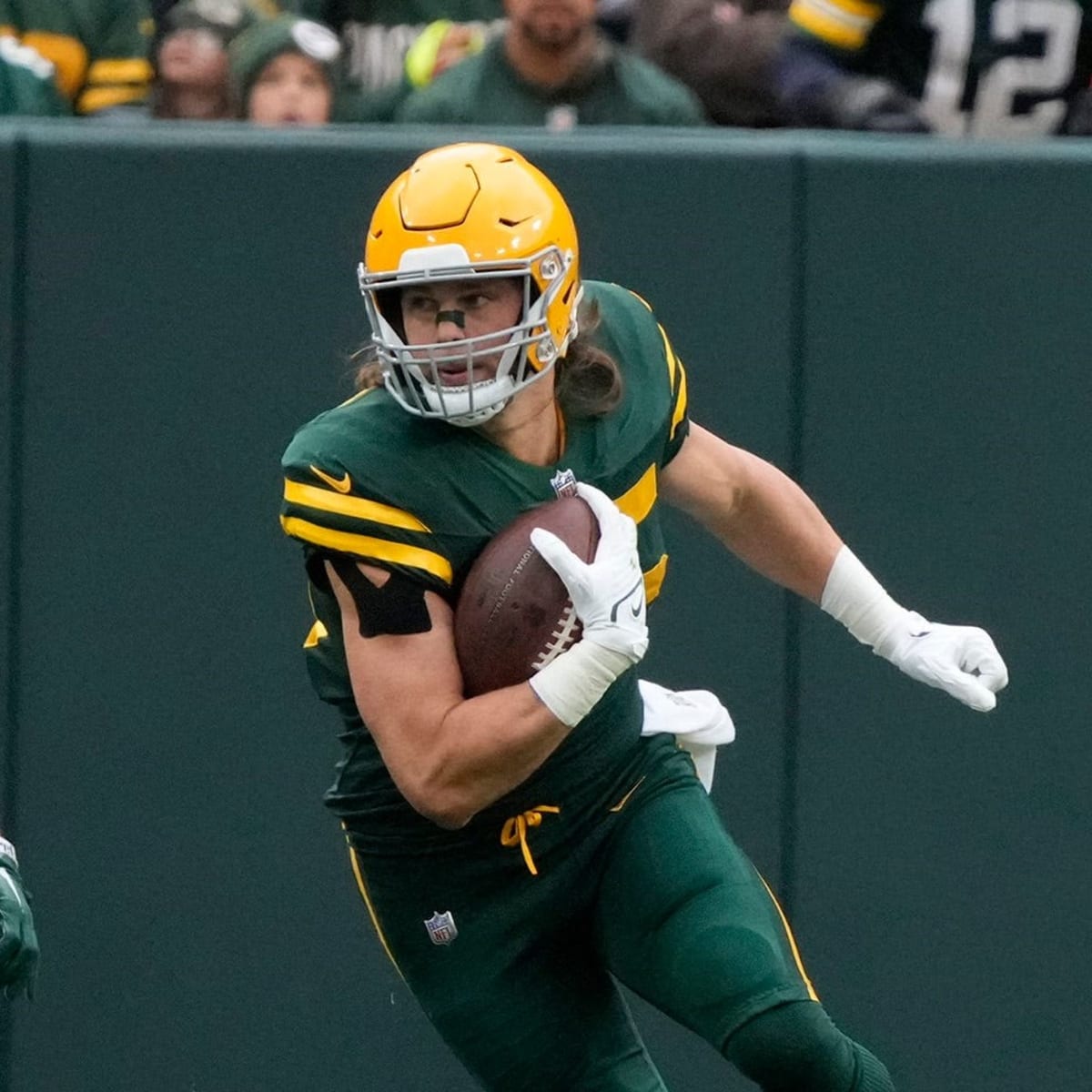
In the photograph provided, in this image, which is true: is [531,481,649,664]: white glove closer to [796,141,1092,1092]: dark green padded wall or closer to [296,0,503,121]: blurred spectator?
[796,141,1092,1092]: dark green padded wall

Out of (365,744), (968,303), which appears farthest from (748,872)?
(968,303)

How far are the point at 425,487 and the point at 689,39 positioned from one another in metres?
2.47

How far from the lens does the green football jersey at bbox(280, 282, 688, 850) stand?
3.43 meters

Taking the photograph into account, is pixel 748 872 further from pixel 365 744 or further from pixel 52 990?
pixel 52 990

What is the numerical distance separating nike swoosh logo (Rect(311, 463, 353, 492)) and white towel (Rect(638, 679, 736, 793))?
0.67m

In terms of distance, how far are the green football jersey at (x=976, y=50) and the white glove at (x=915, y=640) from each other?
62.4 inches

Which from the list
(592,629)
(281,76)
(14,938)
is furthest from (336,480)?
(281,76)

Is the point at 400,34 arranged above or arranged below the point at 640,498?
above

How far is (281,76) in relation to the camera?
5.39m

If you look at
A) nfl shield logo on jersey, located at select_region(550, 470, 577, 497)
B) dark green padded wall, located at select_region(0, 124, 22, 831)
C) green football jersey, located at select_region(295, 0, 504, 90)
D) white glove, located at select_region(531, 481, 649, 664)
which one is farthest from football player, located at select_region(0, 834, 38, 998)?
green football jersey, located at select_region(295, 0, 504, 90)

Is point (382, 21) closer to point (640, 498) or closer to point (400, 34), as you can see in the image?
point (400, 34)

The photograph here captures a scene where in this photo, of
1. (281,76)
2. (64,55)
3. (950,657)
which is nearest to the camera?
(950,657)

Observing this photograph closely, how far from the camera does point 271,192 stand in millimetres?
4562

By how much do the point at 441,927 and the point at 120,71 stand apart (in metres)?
2.70
